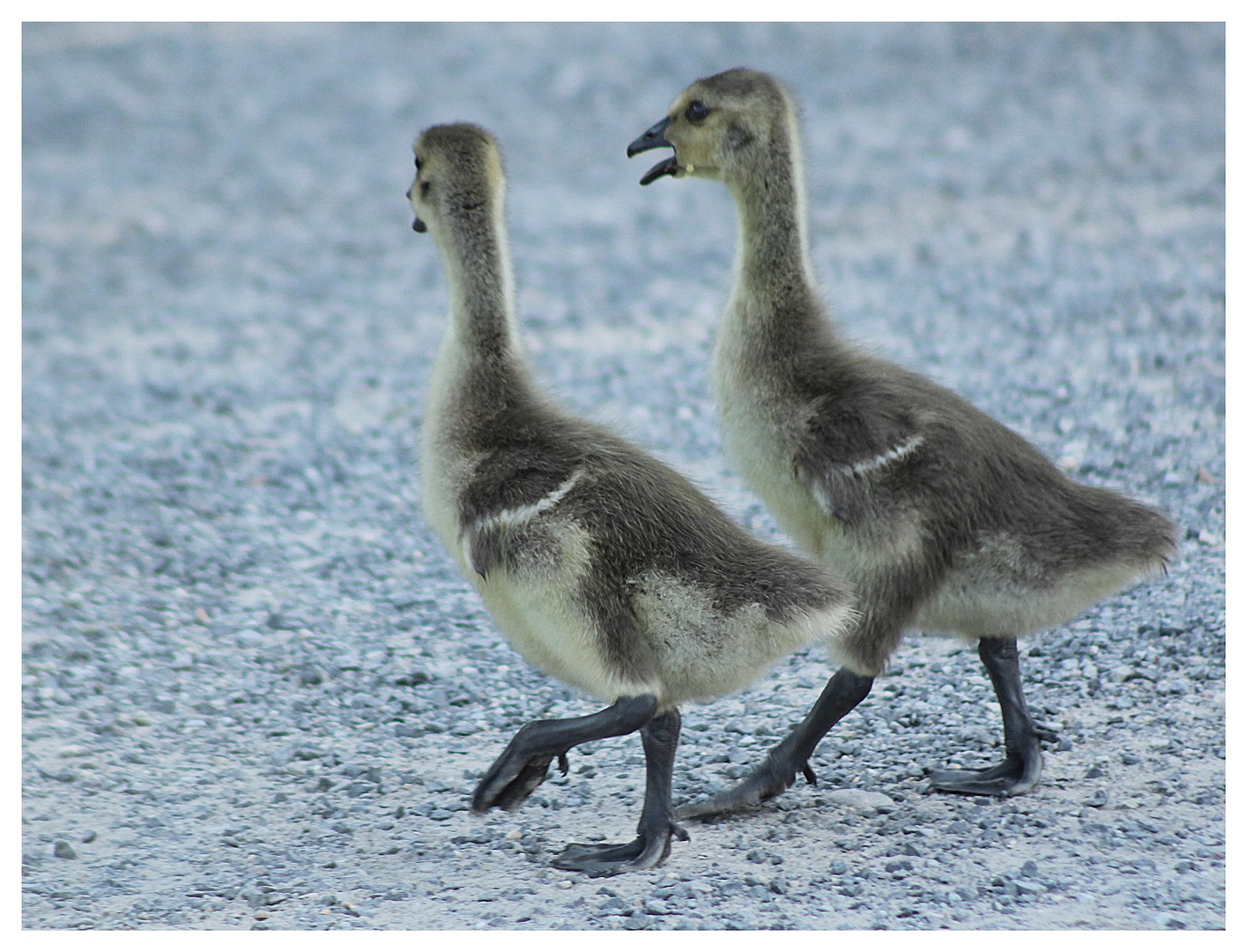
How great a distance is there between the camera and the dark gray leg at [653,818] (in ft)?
11.1

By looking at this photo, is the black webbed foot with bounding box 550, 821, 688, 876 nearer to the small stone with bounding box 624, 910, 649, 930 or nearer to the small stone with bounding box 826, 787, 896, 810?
the small stone with bounding box 624, 910, 649, 930

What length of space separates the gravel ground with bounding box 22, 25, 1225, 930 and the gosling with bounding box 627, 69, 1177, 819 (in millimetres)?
253

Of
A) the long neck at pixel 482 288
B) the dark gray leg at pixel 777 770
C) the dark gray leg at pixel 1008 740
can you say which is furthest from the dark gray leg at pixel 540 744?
the dark gray leg at pixel 1008 740

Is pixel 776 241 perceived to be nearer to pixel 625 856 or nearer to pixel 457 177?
pixel 457 177

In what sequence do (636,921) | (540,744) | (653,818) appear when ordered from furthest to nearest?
(653,818), (540,744), (636,921)

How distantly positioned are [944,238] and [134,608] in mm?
5402

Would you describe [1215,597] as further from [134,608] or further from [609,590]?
[134,608]

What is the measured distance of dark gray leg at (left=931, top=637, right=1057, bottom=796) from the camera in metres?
3.77

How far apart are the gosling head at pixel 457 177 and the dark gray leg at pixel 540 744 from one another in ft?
3.98

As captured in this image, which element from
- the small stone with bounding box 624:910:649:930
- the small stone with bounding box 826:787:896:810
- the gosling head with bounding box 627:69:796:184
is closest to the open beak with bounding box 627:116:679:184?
the gosling head with bounding box 627:69:796:184

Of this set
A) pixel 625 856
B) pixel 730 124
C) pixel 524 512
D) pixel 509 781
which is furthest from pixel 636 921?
pixel 730 124

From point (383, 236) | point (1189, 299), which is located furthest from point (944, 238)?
point (383, 236)

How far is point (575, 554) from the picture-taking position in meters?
3.25

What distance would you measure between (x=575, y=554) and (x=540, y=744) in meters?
0.44
